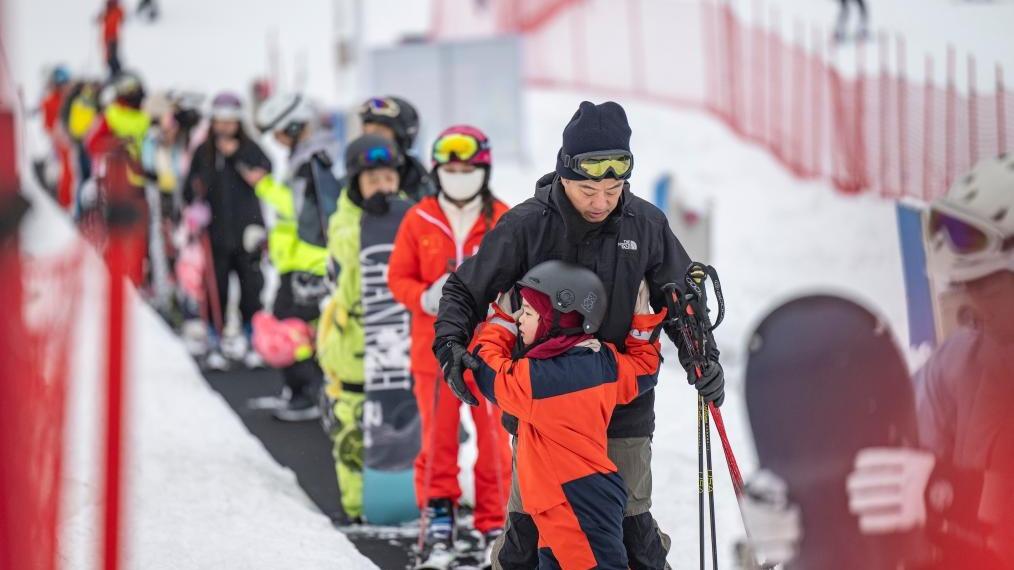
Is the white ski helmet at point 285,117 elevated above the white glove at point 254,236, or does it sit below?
above

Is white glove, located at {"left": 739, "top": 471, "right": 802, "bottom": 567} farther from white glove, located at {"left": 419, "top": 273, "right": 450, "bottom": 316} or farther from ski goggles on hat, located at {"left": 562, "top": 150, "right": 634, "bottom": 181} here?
white glove, located at {"left": 419, "top": 273, "right": 450, "bottom": 316}

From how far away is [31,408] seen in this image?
2.85m

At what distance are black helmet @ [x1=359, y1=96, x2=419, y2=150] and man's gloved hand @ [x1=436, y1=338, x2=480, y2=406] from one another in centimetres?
257

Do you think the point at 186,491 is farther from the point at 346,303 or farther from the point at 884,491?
the point at 884,491

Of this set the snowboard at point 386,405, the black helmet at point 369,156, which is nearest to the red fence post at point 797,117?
the black helmet at point 369,156

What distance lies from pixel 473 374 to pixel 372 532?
1964mm

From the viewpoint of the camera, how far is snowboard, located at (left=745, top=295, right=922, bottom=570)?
2.84 meters

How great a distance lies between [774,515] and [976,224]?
85 centimetres

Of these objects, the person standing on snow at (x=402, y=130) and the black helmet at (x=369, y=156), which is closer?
the black helmet at (x=369, y=156)

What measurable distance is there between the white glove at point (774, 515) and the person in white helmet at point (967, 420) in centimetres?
14

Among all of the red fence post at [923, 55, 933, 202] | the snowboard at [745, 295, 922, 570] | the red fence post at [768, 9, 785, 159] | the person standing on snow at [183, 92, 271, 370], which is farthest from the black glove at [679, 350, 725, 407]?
the red fence post at [768, 9, 785, 159]

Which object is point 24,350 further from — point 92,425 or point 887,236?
point 887,236

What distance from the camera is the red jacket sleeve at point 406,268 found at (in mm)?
4953

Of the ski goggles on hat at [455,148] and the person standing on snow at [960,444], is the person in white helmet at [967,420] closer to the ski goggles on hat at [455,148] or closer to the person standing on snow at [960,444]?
the person standing on snow at [960,444]
